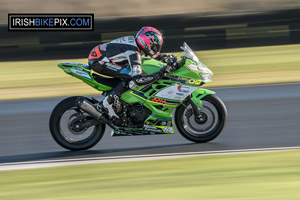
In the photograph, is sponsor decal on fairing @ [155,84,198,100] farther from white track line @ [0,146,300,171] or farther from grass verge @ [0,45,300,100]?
grass verge @ [0,45,300,100]

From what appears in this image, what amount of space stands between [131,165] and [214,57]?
30.6 feet

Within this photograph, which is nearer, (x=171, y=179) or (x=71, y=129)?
(x=171, y=179)

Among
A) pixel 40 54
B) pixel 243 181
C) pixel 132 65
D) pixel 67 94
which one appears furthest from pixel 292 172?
pixel 40 54

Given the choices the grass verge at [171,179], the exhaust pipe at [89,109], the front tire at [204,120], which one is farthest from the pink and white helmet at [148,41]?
the grass verge at [171,179]

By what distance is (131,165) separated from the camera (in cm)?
634

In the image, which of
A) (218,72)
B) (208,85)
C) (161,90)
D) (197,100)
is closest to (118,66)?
(161,90)

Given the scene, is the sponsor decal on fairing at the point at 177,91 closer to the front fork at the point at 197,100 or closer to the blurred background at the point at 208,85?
the front fork at the point at 197,100

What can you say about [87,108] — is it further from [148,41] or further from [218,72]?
[218,72]

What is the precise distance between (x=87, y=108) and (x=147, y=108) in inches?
30.8

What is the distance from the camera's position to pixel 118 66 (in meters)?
7.15

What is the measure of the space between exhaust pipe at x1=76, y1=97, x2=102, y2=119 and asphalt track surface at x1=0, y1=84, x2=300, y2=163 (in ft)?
1.65

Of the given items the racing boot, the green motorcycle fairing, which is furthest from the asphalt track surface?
the racing boot

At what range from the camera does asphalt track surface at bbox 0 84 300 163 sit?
7.14 metres

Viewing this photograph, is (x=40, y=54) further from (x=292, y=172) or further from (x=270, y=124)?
(x=292, y=172)
